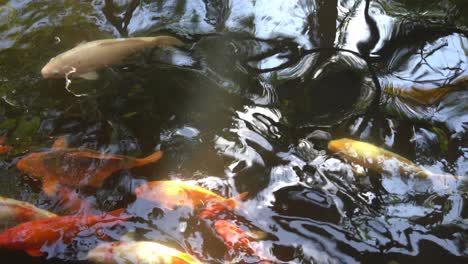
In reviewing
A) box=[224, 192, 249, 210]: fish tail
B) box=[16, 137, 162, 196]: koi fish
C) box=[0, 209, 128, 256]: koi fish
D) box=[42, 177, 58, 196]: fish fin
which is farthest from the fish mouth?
box=[224, 192, 249, 210]: fish tail

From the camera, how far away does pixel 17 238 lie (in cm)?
249

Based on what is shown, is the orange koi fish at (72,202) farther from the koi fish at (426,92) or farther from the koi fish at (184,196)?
the koi fish at (426,92)

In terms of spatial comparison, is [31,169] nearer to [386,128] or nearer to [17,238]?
[17,238]

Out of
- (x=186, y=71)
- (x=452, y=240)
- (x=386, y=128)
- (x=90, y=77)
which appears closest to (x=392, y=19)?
(x=386, y=128)

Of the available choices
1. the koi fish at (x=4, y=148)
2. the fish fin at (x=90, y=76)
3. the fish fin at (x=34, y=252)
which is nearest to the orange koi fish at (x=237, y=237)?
the fish fin at (x=34, y=252)

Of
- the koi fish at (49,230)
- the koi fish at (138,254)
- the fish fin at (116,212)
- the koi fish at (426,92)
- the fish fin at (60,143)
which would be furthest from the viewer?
the koi fish at (426,92)

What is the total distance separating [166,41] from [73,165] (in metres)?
1.65

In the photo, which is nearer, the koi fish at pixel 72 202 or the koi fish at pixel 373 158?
the koi fish at pixel 72 202

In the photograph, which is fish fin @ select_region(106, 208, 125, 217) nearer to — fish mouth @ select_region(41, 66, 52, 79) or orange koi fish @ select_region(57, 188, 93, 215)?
orange koi fish @ select_region(57, 188, 93, 215)

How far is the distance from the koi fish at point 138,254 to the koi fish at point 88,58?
185 centimetres

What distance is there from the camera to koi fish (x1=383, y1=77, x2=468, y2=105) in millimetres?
3508

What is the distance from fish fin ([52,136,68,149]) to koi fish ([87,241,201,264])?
1.01 m

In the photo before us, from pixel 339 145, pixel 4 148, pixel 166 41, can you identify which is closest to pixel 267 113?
pixel 339 145

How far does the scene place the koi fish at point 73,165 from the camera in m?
2.95
